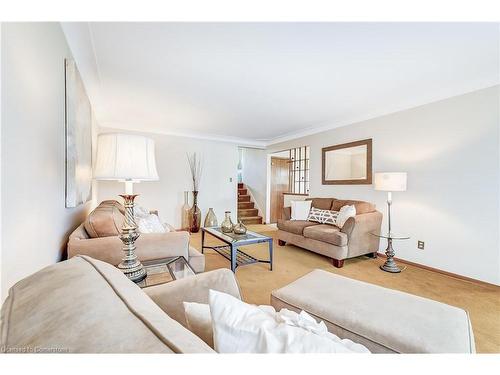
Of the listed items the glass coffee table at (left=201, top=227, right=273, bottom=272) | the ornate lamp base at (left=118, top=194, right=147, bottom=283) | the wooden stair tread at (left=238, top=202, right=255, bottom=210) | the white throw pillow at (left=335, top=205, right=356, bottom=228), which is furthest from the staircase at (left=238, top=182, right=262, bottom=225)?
the ornate lamp base at (left=118, top=194, right=147, bottom=283)

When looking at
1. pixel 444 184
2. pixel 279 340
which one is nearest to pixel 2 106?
pixel 279 340

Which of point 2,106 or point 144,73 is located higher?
point 144,73

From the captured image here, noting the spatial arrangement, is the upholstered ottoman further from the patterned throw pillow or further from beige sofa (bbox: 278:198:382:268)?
the patterned throw pillow

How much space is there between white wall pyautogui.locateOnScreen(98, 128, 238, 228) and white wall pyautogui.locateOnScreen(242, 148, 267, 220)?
0.92 metres

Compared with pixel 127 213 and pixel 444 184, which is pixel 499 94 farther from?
pixel 127 213

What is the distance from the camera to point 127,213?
1.36m

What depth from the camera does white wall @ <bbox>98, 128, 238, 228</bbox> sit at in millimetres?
4461

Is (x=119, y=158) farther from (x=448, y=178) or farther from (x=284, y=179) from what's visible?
(x=284, y=179)

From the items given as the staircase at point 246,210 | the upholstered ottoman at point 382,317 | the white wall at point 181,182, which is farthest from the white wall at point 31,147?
Result: the staircase at point 246,210

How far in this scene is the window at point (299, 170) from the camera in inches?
199

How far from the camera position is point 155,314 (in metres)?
0.49

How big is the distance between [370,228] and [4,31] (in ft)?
11.8

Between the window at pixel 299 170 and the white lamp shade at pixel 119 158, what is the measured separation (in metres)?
4.13

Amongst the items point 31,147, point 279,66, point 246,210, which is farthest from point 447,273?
point 246,210
